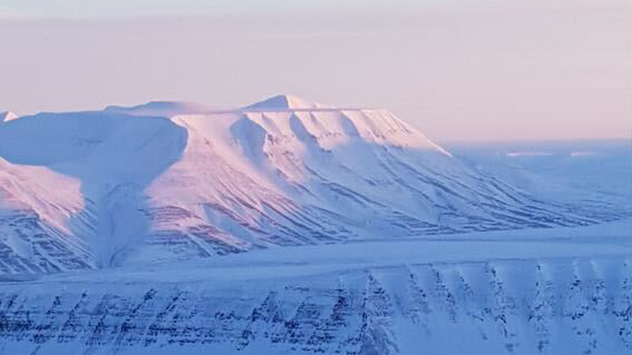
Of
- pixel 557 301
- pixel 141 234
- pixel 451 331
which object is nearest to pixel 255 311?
pixel 451 331

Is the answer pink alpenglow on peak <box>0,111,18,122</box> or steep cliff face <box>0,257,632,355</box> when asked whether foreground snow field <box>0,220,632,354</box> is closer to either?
steep cliff face <box>0,257,632,355</box>

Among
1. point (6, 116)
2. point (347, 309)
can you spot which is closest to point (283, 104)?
point (6, 116)

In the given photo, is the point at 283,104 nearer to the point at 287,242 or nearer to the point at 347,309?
the point at 287,242

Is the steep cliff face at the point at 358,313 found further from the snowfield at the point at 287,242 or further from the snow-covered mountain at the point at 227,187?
the snow-covered mountain at the point at 227,187

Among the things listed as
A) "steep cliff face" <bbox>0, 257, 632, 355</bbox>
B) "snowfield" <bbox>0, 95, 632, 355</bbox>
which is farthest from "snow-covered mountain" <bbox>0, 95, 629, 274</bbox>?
"steep cliff face" <bbox>0, 257, 632, 355</bbox>

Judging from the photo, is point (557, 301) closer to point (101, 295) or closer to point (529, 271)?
point (529, 271)

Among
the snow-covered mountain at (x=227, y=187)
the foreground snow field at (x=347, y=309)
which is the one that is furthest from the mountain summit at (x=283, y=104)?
the foreground snow field at (x=347, y=309)
